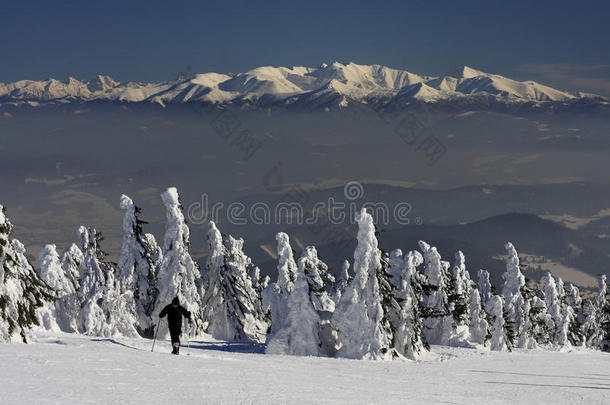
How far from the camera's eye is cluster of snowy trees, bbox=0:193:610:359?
1308 inches

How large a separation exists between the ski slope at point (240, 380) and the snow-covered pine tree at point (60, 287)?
21.9 m

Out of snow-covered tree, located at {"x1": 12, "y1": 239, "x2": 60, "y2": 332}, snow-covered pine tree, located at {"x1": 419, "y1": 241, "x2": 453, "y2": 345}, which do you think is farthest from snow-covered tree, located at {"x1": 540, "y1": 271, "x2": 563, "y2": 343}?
snow-covered tree, located at {"x1": 12, "y1": 239, "x2": 60, "y2": 332}

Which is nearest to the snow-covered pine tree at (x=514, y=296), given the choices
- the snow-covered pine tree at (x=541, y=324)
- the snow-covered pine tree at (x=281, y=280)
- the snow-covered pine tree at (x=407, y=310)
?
the snow-covered pine tree at (x=541, y=324)

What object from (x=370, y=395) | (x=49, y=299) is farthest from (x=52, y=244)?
(x=370, y=395)

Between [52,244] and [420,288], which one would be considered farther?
[52,244]

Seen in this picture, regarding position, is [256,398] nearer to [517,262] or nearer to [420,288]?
[420,288]

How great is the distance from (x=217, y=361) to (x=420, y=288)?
21531mm

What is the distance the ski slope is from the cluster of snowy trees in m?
4.43

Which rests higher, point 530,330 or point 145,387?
point 145,387

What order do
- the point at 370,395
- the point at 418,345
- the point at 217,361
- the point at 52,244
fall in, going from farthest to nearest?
1. the point at 52,244
2. the point at 418,345
3. the point at 217,361
4. the point at 370,395

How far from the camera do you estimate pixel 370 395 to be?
18.1 m

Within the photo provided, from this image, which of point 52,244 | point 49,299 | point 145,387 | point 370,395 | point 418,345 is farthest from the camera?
point 52,244

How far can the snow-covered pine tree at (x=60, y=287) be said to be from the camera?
45.8 metres

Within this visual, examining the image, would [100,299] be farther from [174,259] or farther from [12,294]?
[12,294]
